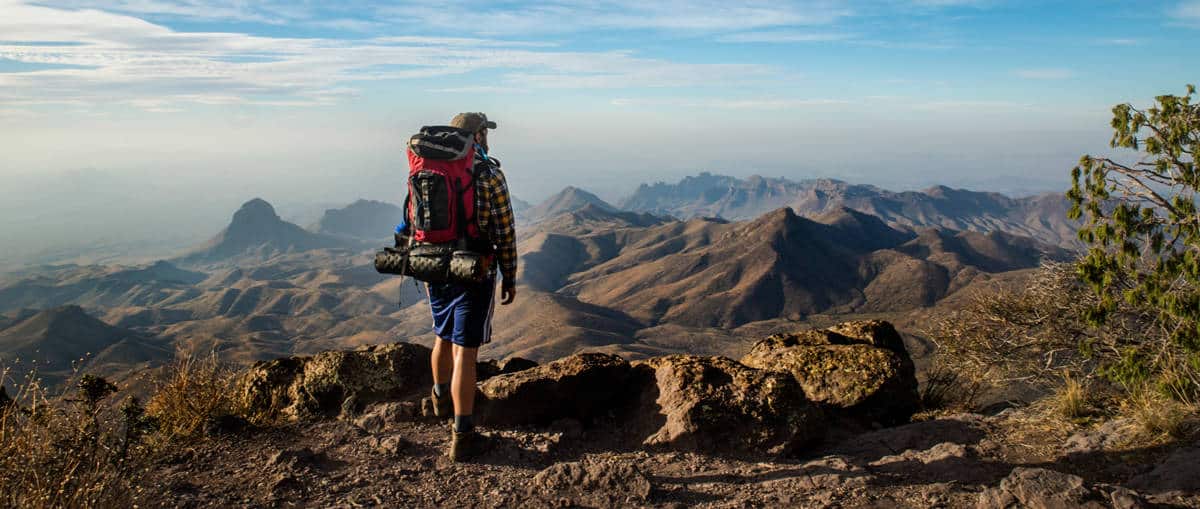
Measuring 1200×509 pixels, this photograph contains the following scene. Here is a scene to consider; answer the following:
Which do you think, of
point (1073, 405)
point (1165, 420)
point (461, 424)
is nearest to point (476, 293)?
point (461, 424)

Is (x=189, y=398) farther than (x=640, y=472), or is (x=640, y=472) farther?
(x=189, y=398)

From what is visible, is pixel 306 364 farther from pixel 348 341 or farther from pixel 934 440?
pixel 348 341

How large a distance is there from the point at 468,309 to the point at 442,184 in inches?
43.3

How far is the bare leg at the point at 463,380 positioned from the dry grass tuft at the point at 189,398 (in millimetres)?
2779

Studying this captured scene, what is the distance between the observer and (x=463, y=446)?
18.3ft

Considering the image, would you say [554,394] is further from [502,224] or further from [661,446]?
[502,224]

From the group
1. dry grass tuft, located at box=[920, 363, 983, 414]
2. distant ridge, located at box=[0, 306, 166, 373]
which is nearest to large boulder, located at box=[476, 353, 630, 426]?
dry grass tuft, located at box=[920, 363, 983, 414]

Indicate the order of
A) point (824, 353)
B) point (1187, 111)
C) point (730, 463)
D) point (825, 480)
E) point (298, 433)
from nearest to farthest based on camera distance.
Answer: point (825, 480) → point (730, 463) → point (298, 433) → point (1187, 111) → point (824, 353)

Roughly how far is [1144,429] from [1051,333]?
682 centimetres

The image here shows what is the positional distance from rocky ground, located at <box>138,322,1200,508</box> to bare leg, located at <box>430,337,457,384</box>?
620 mm

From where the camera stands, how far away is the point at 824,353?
8492mm

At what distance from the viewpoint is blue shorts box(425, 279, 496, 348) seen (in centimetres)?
541

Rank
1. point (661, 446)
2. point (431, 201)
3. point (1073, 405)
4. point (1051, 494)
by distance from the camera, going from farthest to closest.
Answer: point (1073, 405), point (661, 446), point (431, 201), point (1051, 494)

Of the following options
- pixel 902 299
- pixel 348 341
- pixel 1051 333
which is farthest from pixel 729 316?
pixel 1051 333
